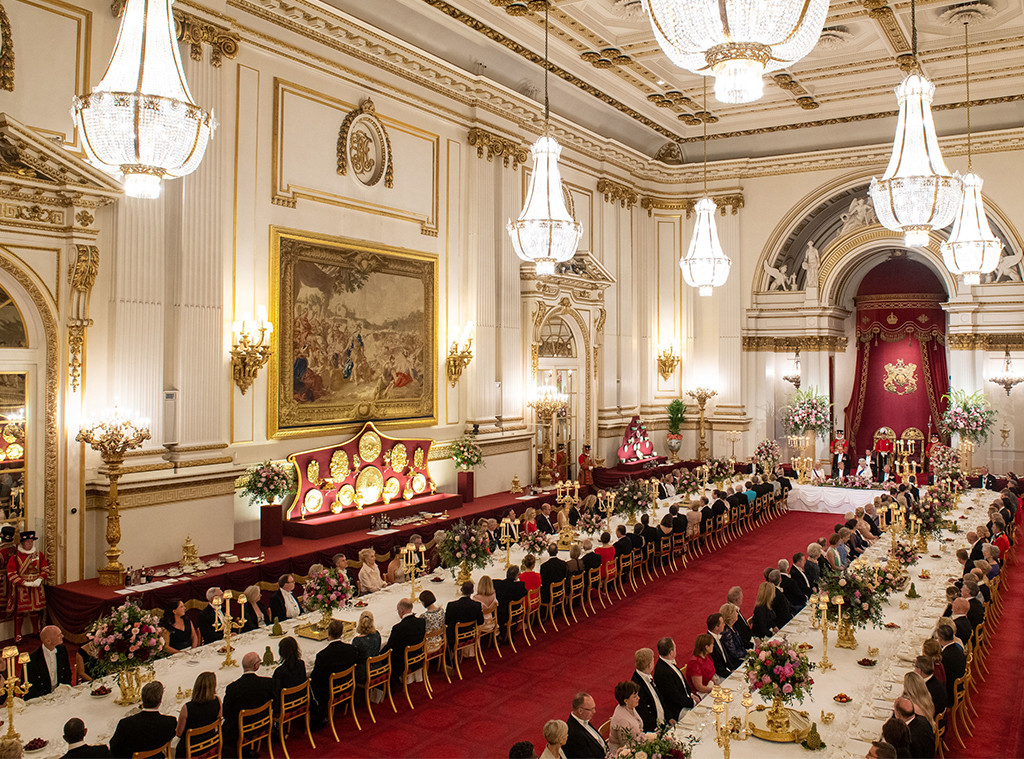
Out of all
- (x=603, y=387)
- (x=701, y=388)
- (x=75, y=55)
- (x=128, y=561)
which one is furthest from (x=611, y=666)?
(x=701, y=388)

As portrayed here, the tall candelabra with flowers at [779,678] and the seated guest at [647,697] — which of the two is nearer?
the tall candelabra with flowers at [779,678]

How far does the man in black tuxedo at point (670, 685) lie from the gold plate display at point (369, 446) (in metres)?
8.07

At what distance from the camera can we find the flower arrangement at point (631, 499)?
49.2ft

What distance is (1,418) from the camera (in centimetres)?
958

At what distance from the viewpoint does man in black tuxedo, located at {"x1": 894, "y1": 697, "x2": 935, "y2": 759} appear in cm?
566

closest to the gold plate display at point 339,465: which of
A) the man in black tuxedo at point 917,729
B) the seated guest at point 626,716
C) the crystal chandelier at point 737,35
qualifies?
the seated guest at point 626,716

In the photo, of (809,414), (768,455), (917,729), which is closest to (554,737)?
(917,729)

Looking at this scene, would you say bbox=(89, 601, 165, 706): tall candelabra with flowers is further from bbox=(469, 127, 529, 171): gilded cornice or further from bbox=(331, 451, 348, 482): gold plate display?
bbox=(469, 127, 529, 171): gilded cornice

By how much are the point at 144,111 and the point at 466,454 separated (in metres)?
10.8

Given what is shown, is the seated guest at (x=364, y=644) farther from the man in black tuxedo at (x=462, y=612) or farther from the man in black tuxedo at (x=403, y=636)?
the man in black tuxedo at (x=462, y=612)

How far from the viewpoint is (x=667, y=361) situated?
24016 millimetres

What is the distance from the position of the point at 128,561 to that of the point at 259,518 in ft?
8.10

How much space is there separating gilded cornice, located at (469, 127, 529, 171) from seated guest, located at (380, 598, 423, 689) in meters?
11.2

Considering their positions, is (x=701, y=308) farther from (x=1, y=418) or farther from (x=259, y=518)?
(x=1, y=418)
